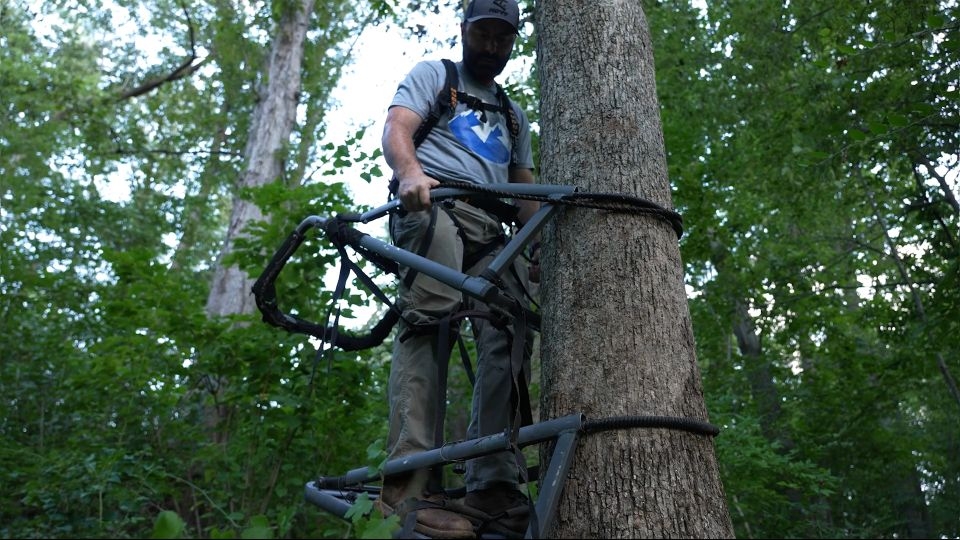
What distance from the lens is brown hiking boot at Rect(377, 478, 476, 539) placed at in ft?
8.74

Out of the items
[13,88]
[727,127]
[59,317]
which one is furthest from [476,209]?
[13,88]

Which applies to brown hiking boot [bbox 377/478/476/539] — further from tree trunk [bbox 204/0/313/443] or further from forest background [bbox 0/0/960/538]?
tree trunk [bbox 204/0/313/443]

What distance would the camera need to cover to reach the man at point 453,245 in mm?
2973

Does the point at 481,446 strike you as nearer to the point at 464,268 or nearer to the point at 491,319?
the point at 491,319

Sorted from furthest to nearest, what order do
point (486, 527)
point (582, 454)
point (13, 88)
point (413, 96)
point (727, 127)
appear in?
point (13, 88) → point (727, 127) → point (413, 96) → point (486, 527) → point (582, 454)

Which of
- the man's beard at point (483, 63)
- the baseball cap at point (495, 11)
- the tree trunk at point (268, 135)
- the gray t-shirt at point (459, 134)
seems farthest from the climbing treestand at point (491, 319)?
the tree trunk at point (268, 135)

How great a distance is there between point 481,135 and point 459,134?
0.11 metres

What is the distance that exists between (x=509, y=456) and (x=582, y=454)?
696mm

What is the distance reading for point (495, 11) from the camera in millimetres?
3477

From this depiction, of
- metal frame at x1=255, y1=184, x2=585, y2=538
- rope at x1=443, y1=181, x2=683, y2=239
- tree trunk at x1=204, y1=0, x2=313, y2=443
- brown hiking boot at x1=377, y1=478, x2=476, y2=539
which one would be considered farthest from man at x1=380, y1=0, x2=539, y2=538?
tree trunk at x1=204, y1=0, x2=313, y2=443

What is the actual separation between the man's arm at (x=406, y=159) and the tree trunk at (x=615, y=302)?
1.51ft

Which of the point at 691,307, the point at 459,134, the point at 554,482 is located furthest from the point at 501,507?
the point at 691,307

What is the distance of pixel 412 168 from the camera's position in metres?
3.09

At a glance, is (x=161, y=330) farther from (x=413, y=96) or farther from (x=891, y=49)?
(x=891, y=49)
